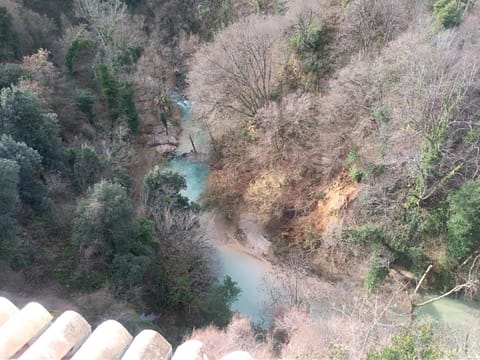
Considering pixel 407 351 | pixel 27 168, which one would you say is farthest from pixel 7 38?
pixel 407 351

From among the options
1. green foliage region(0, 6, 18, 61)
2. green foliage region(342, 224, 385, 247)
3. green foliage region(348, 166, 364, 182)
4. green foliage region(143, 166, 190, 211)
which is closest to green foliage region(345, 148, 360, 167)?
green foliage region(348, 166, 364, 182)

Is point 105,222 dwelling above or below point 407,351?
above

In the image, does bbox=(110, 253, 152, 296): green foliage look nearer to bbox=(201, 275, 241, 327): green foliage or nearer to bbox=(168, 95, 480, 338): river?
bbox=(201, 275, 241, 327): green foliage

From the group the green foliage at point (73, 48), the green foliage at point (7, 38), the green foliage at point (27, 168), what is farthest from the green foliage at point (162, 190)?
the green foliage at point (7, 38)

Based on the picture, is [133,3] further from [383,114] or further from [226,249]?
[383,114]

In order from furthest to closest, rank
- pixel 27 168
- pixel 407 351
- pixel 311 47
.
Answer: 1. pixel 311 47
2. pixel 27 168
3. pixel 407 351

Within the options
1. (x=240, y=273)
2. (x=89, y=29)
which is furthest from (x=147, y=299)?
(x=89, y=29)

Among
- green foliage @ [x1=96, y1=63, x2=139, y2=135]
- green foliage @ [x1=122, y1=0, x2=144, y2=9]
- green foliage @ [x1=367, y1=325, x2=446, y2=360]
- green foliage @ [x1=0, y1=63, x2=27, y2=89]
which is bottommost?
green foliage @ [x1=367, y1=325, x2=446, y2=360]
